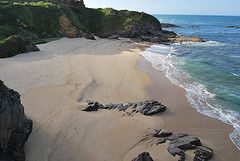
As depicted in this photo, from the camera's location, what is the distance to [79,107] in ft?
33.8

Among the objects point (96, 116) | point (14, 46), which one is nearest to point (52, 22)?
point (14, 46)

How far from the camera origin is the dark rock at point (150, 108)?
10344 mm

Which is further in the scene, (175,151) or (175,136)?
(175,136)

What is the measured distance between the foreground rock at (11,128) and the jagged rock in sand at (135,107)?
3871 millimetres

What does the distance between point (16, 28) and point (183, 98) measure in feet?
84.6

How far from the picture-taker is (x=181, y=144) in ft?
24.8

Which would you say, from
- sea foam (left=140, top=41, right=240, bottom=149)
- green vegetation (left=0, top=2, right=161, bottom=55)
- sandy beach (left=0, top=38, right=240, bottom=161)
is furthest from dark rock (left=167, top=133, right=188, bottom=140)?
green vegetation (left=0, top=2, right=161, bottom=55)

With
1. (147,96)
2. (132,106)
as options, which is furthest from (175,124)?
(147,96)

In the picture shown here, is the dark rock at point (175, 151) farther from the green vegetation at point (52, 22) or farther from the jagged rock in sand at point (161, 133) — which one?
the green vegetation at point (52, 22)

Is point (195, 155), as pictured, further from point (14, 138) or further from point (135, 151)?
point (14, 138)

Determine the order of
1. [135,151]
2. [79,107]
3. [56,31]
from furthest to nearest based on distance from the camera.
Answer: [56,31], [79,107], [135,151]

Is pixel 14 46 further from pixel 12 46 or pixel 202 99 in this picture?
pixel 202 99

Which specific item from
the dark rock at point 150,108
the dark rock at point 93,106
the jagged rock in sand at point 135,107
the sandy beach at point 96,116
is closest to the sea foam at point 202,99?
the sandy beach at point 96,116

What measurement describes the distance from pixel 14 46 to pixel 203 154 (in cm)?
1972
